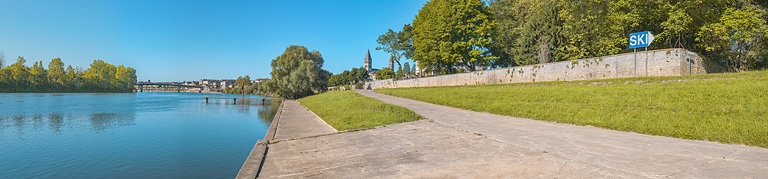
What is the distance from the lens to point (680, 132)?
8039mm

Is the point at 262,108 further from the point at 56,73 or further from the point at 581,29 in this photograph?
the point at 56,73

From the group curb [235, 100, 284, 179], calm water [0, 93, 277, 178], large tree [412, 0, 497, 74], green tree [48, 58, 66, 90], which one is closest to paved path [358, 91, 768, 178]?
curb [235, 100, 284, 179]

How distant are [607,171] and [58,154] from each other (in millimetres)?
13902

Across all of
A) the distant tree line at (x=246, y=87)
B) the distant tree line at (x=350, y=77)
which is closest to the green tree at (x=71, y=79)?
the distant tree line at (x=246, y=87)

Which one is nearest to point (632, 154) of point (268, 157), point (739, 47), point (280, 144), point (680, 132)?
point (680, 132)

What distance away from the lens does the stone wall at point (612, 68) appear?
16.6 meters

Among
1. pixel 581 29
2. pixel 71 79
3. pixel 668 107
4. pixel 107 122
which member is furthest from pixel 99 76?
pixel 668 107

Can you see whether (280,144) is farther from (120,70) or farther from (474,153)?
(120,70)

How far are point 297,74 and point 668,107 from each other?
45.1 m

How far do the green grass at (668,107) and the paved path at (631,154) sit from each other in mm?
696

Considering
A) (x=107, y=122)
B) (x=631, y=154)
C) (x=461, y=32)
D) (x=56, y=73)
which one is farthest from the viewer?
(x=56, y=73)

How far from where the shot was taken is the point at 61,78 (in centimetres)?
9200

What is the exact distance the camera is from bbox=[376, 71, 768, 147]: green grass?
7.83m

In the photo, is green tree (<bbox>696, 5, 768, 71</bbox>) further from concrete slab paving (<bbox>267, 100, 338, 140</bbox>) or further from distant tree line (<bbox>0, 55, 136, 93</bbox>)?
distant tree line (<bbox>0, 55, 136, 93</bbox>)
